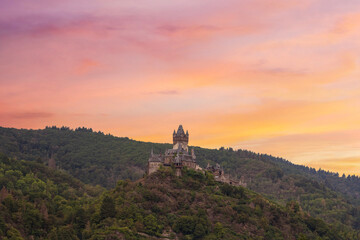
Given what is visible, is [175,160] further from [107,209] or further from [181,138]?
[107,209]

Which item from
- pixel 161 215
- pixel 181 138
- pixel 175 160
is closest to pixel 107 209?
pixel 161 215

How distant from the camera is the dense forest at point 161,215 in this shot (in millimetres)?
146125

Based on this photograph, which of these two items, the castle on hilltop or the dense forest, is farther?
the castle on hilltop

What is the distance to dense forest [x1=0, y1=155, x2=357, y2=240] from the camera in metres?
146

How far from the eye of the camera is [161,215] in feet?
514

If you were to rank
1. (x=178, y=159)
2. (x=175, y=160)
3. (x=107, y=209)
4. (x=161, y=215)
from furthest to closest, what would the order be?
(x=178, y=159) → (x=175, y=160) → (x=161, y=215) → (x=107, y=209)

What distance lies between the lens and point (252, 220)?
168 meters

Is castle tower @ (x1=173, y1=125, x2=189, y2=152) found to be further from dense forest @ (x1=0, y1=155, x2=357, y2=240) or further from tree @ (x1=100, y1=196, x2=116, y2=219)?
tree @ (x1=100, y1=196, x2=116, y2=219)

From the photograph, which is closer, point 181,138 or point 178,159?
point 178,159

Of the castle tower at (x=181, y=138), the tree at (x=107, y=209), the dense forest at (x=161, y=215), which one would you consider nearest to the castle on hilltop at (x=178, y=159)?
the castle tower at (x=181, y=138)

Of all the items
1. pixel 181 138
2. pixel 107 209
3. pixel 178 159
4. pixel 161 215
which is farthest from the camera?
pixel 181 138

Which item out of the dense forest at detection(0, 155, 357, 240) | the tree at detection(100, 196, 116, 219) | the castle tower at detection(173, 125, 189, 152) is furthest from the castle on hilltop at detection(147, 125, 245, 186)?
the tree at detection(100, 196, 116, 219)

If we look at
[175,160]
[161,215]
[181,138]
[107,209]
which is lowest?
[161,215]

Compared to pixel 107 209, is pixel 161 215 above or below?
below
